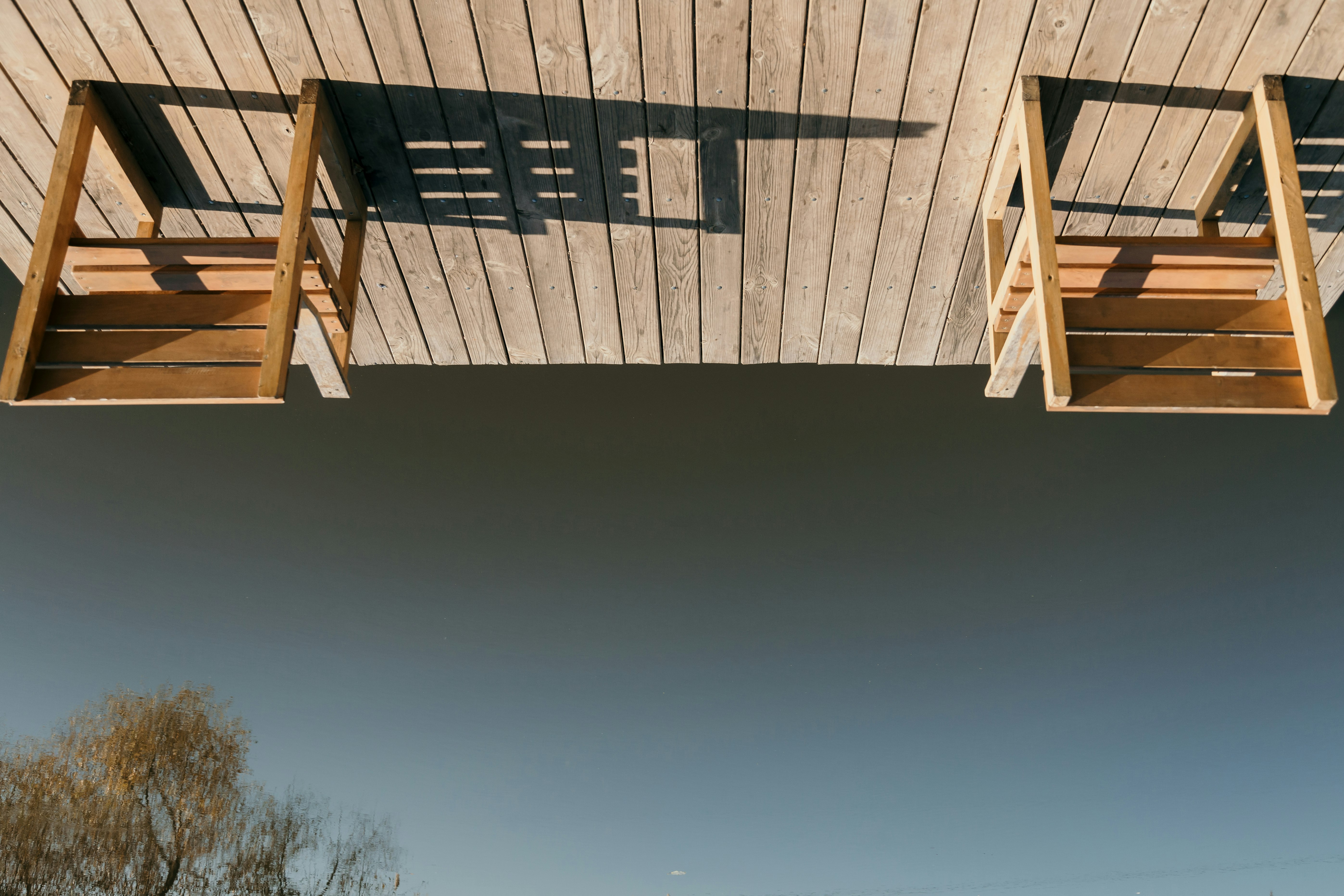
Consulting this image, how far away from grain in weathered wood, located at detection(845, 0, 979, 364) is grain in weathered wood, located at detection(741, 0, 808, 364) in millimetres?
223

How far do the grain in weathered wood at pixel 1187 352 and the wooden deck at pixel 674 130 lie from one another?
0.50 metres

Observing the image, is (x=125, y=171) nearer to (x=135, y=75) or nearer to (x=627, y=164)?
(x=135, y=75)

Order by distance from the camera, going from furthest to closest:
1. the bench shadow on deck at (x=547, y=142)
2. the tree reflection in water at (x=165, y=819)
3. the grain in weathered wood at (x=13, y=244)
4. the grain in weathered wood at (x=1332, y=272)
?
1. the tree reflection in water at (x=165, y=819)
2. the grain in weathered wood at (x=1332, y=272)
3. the grain in weathered wood at (x=13, y=244)
4. the bench shadow on deck at (x=547, y=142)

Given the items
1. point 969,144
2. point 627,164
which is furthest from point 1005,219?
point 627,164

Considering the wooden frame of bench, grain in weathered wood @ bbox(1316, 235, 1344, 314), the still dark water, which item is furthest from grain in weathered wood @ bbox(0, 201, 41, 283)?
grain in weathered wood @ bbox(1316, 235, 1344, 314)

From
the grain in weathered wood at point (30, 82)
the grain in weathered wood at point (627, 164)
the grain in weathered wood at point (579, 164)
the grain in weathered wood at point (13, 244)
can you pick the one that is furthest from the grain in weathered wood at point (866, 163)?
the grain in weathered wood at point (13, 244)

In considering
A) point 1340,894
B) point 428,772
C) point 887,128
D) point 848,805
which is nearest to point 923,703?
point 848,805

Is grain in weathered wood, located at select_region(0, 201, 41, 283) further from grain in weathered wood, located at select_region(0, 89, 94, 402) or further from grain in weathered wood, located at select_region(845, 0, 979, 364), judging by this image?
grain in weathered wood, located at select_region(845, 0, 979, 364)

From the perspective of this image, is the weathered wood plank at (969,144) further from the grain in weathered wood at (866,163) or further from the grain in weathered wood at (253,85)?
the grain in weathered wood at (253,85)

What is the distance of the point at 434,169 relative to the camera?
1812mm

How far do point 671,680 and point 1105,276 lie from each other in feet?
7.02

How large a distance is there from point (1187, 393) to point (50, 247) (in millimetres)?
2126

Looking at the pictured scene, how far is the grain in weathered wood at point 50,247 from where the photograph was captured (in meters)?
1.42

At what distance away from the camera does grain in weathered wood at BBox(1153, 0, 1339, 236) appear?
1486 mm
